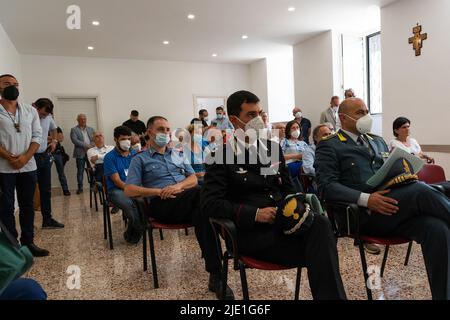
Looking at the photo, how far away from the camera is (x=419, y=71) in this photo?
5414 millimetres

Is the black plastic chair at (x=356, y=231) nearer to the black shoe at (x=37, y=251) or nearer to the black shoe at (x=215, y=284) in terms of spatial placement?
the black shoe at (x=215, y=284)

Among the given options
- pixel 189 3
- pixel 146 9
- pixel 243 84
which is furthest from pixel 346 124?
pixel 243 84

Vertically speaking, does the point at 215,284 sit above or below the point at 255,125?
below

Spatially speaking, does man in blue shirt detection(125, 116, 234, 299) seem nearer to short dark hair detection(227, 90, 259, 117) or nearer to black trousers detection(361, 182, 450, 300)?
short dark hair detection(227, 90, 259, 117)

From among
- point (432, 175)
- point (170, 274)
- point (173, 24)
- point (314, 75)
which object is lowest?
point (170, 274)

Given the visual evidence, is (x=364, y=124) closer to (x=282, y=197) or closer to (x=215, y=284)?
(x=282, y=197)

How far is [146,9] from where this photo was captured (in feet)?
18.1

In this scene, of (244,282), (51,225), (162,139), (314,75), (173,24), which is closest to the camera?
(244,282)

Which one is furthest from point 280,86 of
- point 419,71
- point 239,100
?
point 239,100

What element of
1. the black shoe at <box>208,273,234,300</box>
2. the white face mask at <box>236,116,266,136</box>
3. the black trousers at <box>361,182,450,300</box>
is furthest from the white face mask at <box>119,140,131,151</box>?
the black trousers at <box>361,182,450,300</box>

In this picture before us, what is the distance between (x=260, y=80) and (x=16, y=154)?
25.9ft

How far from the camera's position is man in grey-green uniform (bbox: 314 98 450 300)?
1.52 metres

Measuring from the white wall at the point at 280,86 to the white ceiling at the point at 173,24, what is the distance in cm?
96

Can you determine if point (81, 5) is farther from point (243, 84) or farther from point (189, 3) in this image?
point (243, 84)
